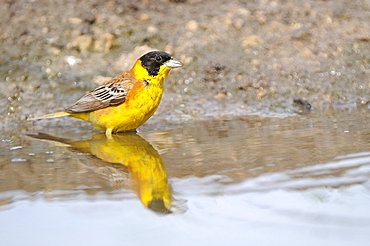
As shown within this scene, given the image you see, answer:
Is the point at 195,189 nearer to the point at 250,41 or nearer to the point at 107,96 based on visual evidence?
the point at 107,96

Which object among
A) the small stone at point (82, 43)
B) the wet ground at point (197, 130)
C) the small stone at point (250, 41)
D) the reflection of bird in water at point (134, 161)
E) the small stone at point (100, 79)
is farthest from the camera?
the small stone at point (250, 41)

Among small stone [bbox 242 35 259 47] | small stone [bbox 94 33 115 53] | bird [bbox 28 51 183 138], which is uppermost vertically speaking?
small stone [bbox 94 33 115 53]

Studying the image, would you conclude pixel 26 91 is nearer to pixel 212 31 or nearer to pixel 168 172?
pixel 212 31

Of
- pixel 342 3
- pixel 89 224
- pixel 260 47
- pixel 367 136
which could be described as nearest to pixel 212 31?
pixel 260 47

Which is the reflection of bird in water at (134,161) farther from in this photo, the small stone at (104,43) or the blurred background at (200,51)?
the small stone at (104,43)

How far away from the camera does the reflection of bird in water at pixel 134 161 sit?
312 cm

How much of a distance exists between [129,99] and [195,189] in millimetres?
2549

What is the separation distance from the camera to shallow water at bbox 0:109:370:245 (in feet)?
8.38

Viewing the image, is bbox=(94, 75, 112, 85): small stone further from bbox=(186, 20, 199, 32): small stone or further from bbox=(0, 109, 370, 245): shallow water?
bbox=(0, 109, 370, 245): shallow water

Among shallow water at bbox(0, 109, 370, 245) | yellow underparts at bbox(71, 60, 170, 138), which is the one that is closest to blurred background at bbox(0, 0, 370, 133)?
yellow underparts at bbox(71, 60, 170, 138)

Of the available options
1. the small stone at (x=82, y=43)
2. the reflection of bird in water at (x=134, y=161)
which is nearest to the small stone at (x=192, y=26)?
the small stone at (x=82, y=43)

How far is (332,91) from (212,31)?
2.06 m

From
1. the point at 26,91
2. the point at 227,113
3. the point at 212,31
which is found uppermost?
the point at 212,31

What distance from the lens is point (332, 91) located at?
271 inches
